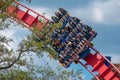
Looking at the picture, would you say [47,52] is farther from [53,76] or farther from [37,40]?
[53,76]

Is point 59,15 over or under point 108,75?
over

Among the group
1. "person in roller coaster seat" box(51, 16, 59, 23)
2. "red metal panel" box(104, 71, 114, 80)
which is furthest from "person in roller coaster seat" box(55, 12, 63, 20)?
"red metal panel" box(104, 71, 114, 80)

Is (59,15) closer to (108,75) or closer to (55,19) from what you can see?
(55,19)

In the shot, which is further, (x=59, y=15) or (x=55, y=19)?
(x=59, y=15)

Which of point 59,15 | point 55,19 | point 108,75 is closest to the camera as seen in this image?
point 55,19

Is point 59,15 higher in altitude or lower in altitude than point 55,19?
higher

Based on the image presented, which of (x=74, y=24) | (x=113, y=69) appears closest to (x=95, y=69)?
(x=113, y=69)

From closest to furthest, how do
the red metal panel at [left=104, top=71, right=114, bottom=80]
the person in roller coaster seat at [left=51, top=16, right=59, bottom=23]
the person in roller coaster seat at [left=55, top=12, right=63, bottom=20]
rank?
Answer: the person in roller coaster seat at [left=51, top=16, right=59, bottom=23] < the person in roller coaster seat at [left=55, top=12, right=63, bottom=20] < the red metal panel at [left=104, top=71, right=114, bottom=80]

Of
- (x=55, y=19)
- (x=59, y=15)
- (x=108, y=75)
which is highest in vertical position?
(x=59, y=15)

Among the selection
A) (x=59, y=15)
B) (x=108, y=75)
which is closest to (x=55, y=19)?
(x=59, y=15)

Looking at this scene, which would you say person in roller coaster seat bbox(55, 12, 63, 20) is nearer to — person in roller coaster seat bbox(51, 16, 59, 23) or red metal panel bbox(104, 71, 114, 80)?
person in roller coaster seat bbox(51, 16, 59, 23)

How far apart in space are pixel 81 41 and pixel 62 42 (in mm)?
1297

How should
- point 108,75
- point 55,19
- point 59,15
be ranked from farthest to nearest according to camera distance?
point 108,75 → point 59,15 → point 55,19

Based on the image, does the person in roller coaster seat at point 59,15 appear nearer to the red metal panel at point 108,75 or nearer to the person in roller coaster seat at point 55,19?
the person in roller coaster seat at point 55,19
